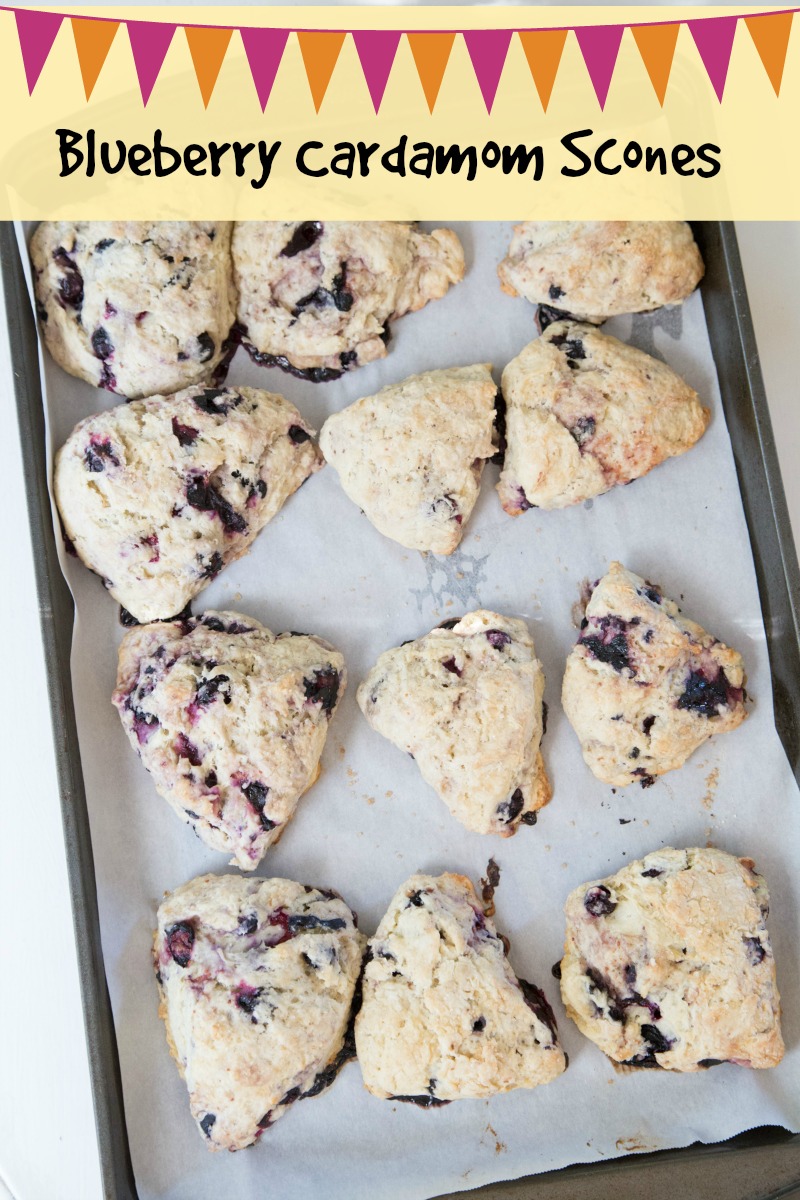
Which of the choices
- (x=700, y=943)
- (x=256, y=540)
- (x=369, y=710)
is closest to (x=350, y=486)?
(x=256, y=540)

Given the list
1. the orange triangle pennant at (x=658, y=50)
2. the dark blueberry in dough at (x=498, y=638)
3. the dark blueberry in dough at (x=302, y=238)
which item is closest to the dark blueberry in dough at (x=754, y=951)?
the dark blueberry in dough at (x=498, y=638)

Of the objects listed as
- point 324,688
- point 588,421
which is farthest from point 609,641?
point 324,688

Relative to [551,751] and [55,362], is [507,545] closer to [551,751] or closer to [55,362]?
[551,751]

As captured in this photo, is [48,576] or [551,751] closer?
[48,576]

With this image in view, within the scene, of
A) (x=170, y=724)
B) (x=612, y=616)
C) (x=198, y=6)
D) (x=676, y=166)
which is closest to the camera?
(x=170, y=724)

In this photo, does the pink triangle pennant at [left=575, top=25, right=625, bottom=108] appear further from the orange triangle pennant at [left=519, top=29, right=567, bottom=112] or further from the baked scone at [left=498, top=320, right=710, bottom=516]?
the baked scone at [left=498, top=320, right=710, bottom=516]

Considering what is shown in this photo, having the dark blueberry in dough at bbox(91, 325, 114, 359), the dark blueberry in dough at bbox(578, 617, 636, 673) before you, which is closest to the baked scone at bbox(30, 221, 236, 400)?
the dark blueberry in dough at bbox(91, 325, 114, 359)
